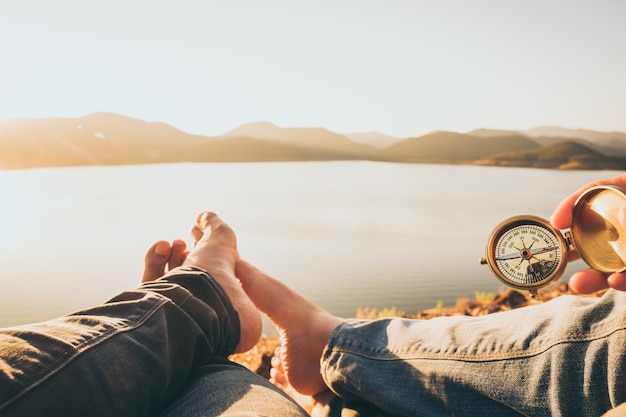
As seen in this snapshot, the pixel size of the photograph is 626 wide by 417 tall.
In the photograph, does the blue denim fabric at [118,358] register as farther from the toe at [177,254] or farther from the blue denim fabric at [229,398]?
the toe at [177,254]

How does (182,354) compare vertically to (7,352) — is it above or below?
below

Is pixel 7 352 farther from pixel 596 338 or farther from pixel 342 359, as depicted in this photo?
pixel 596 338

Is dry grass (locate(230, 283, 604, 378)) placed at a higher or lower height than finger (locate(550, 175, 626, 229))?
lower

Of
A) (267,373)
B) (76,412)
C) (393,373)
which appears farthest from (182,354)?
(267,373)

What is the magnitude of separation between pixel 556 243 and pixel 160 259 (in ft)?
6.02

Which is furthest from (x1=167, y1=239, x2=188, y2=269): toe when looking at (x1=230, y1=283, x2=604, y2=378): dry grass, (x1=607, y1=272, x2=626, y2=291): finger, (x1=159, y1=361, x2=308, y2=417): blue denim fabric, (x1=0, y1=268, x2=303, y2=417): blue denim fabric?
(x1=607, y1=272, x2=626, y2=291): finger

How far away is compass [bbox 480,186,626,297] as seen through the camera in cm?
115

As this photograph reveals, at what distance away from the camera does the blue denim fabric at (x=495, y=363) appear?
1007mm

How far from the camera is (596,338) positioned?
40.3 inches

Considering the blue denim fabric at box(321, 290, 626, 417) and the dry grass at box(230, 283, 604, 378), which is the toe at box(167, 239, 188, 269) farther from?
the blue denim fabric at box(321, 290, 626, 417)

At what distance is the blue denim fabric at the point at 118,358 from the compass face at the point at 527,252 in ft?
2.06

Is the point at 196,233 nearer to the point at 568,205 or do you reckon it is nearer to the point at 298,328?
the point at 298,328

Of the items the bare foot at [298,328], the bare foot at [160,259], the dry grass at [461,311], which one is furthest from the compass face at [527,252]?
the bare foot at [160,259]

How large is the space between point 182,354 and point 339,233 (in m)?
8.35
